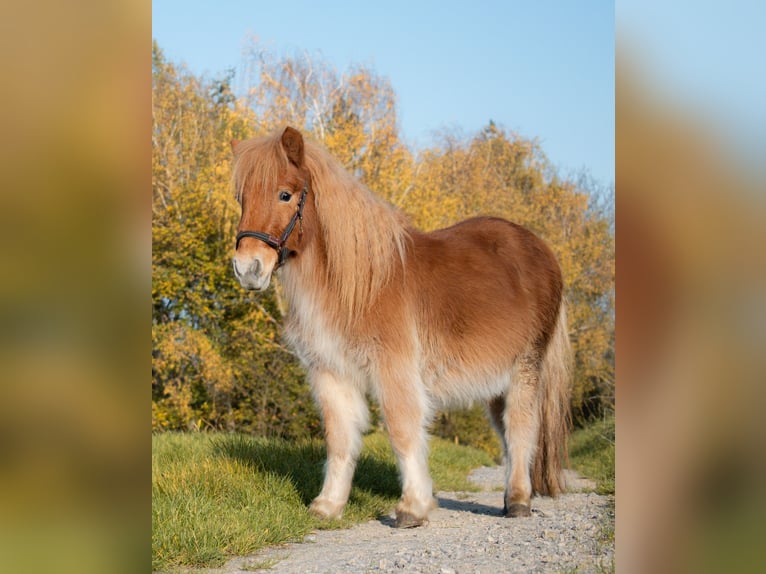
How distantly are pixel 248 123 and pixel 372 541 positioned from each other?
906 centimetres

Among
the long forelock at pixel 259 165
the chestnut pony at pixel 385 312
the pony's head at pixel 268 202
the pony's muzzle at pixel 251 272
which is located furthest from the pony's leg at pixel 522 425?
the long forelock at pixel 259 165

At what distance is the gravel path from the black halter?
1.77 metres

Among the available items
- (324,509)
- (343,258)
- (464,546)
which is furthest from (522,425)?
(343,258)

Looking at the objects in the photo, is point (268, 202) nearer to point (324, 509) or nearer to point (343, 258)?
point (343, 258)

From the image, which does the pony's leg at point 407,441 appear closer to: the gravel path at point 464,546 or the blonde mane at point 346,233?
the gravel path at point 464,546

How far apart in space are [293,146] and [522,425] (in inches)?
106

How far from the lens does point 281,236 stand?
4.64 meters

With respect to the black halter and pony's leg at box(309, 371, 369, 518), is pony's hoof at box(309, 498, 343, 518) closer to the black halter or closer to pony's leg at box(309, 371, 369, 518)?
pony's leg at box(309, 371, 369, 518)

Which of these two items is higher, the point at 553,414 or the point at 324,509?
the point at 553,414

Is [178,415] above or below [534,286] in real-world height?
below

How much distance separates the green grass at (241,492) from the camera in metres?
4.02
